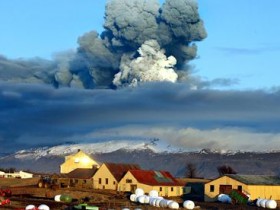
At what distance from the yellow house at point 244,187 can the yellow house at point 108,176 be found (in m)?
16.8

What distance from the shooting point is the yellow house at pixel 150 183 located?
85.2 metres

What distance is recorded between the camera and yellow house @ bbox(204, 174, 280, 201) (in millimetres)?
76812

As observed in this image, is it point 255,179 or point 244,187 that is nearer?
point 244,187

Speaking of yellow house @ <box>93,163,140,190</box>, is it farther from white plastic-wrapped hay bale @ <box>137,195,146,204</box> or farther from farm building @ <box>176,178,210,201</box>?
white plastic-wrapped hay bale @ <box>137,195,146,204</box>

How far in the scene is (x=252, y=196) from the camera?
251ft

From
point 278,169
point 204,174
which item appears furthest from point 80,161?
point 278,169

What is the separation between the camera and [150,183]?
8544 centimetres

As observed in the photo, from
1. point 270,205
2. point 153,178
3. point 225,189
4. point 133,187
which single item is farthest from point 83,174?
point 270,205

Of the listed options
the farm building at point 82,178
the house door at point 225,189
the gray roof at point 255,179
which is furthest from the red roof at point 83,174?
the gray roof at point 255,179

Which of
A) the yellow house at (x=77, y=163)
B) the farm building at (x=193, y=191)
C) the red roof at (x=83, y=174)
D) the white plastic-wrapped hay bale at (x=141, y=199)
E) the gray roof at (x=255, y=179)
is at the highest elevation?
the yellow house at (x=77, y=163)

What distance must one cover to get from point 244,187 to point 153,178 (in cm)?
1514

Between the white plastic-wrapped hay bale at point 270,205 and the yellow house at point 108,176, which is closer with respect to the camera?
the white plastic-wrapped hay bale at point 270,205

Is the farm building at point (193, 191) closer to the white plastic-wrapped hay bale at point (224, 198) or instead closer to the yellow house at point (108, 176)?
the white plastic-wrapped hay bale at point (224, 198)

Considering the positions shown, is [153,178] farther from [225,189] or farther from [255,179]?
[255,179]
